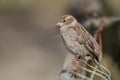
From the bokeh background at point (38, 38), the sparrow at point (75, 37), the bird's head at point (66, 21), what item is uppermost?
the bird's head at point (66, 21)

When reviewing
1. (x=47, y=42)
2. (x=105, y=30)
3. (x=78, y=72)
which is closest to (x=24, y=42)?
(x=47, y=42)

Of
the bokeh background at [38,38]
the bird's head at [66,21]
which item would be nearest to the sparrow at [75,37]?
the bird's head at [66,21]

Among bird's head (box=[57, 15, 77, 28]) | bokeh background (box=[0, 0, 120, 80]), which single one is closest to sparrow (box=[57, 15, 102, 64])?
bird's head (box=[57, 15, 77, 28])

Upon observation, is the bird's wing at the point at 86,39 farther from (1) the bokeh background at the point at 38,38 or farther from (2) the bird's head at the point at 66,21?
(1) the bokeh background at the point at 38,38

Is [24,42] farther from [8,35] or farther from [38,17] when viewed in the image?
[38,17]

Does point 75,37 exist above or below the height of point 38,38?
above

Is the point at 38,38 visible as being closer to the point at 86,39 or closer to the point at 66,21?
the point at 66,21

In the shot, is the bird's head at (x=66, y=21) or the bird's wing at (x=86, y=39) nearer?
the bird's wing at (x=86, y=39)

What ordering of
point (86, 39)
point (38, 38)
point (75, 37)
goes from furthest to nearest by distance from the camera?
point (38, 38)
point (75, 37)
point (86, 39)

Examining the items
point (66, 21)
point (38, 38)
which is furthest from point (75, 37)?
point (38, 38)
